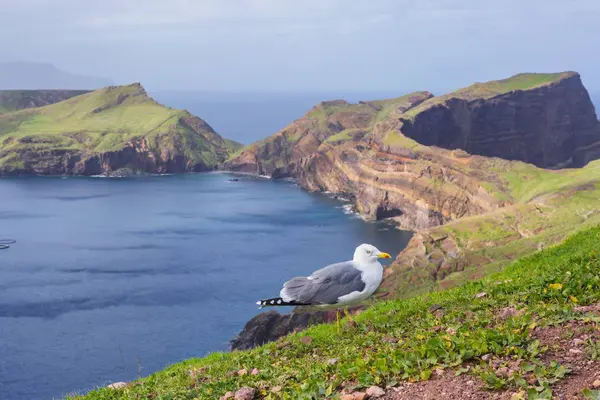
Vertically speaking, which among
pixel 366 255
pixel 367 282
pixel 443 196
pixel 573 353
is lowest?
pixel 443 196

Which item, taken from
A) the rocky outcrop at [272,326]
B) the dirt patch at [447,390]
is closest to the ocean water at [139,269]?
the rocky outcrop at [272,326]

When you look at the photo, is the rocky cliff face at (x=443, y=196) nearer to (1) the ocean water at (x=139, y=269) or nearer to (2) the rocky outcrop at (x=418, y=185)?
(2) the rocky outcrop at (x=418, y=185)

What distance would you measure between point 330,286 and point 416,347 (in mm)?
6322

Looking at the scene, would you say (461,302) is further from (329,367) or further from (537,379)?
(537,379)

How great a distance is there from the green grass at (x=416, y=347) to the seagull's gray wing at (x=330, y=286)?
88 centimetres

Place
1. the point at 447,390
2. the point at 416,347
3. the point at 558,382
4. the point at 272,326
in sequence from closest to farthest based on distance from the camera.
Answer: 1. the point at 558,382
2. the point at 447,390
3. the point at 416,347
4. the point at 272,326

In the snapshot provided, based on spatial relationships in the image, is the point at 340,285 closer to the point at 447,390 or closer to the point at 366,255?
the point at 366,255

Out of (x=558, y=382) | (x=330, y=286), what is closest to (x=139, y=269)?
(x=330, y=286)

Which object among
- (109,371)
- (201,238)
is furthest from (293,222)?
(109,371)

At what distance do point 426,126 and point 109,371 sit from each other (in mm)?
148440

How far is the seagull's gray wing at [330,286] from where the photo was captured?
16562 mm

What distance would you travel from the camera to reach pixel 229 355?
53.3 ft

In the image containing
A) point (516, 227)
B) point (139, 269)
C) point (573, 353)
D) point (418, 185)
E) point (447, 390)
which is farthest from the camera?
point (418, 185)

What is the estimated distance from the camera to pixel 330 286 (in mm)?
16656
